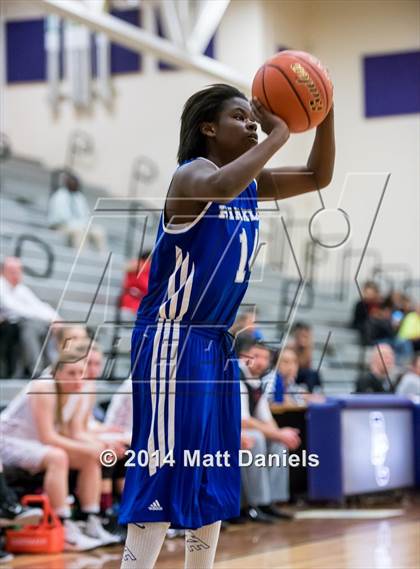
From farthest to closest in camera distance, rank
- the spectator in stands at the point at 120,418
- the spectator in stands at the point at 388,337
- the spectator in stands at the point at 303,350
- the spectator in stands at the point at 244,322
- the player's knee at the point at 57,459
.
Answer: the spectator in stands at the point at 388,337 → the spectator in stands at the point at 303,350 → the spectator in stands at the point at 120,418 → the player's knee at the point at 57,459 → the spectator in stands at the point at 244,322

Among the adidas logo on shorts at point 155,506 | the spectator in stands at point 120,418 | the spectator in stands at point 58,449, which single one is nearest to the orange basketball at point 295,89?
the adidas logo on shorts at point 155,506

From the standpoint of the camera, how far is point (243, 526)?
A: 6688 millimetres

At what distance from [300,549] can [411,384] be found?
321cm

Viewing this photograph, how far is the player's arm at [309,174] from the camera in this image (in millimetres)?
3223

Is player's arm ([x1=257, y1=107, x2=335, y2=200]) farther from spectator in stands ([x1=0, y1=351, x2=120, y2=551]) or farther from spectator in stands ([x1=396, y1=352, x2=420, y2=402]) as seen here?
spectator in stands ([x1=396, y1=352, x2=420, y2=402])

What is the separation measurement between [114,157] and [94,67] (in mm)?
1228

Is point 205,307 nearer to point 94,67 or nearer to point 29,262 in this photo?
point 29,262

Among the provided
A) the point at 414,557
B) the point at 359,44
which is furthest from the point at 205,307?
the point at 359,44

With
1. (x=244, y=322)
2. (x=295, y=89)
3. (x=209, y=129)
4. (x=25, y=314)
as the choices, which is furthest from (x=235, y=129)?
(x=25, y=314)

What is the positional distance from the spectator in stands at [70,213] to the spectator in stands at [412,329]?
122 inches

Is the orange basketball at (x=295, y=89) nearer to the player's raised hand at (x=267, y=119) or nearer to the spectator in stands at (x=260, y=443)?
the player's raised hand at (x=267, y=119)

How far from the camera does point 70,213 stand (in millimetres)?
11719

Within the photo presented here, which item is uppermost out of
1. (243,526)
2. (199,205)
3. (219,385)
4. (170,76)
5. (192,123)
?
(170,76)

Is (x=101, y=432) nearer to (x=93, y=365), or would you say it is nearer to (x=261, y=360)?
(x=93, y=365)
